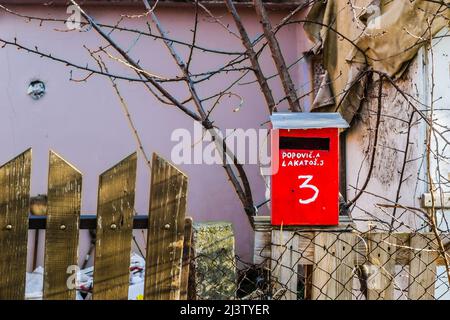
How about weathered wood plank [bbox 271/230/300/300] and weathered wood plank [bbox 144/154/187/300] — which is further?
weathered wood plank [bbox 271/230/300/300]

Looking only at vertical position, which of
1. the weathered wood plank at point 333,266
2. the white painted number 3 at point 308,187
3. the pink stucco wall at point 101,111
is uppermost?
the pink stucco wall at point 101,111

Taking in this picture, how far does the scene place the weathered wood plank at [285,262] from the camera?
8.52 ft

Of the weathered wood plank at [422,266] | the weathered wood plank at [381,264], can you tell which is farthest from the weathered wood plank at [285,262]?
the weathered wood plank at [422,266]

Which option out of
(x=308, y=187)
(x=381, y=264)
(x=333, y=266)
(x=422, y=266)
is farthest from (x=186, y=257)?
(x=422, y=266)

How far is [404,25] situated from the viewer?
4312 mm

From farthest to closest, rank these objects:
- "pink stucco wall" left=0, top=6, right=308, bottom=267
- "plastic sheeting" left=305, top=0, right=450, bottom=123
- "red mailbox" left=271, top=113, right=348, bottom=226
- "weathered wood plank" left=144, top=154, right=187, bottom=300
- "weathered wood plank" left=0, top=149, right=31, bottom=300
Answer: "pink stucco wall" left=0, top=6, right=308, bottom=267 < "plastic sheeting" left=305, top=0, right=450, bottom=123 < "red mailbox" left=271, top=113, right=348, bottom=226 < "weathered wood plank" left=144, top=154, right=187, bottom=300 < "weathered wood plank" left=0, top=149, right=31, bottom=300

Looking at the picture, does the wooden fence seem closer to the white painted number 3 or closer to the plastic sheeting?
the white painted number 3

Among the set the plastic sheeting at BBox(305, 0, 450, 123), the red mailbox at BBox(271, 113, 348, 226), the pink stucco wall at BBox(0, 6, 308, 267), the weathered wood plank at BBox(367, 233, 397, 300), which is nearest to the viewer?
the red mailbox at BBox(271, 113, 348, 226)

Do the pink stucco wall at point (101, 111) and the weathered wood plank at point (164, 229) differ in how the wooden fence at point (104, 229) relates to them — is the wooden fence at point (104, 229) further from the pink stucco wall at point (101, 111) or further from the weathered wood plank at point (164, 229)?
the pink stucco wall at point (101, 111)

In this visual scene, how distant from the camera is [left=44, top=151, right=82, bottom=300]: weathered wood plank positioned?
7.38 ft

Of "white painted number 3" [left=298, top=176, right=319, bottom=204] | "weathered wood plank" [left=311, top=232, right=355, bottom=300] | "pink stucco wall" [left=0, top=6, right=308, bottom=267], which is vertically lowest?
"weathered wood plank" [left=311, top=232, right=355, bottom=300]

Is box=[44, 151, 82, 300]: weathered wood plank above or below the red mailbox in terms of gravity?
below

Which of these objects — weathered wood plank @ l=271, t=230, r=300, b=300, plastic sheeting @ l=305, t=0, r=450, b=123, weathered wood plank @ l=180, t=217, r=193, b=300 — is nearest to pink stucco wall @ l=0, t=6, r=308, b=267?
plastic sheeting @ l=305, t=0, r=450, b=123

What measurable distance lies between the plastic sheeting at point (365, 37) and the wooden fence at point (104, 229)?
2.04 m
